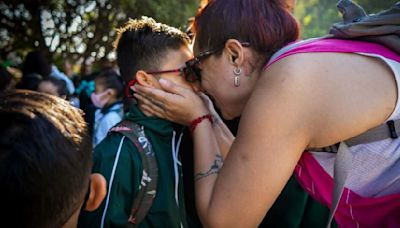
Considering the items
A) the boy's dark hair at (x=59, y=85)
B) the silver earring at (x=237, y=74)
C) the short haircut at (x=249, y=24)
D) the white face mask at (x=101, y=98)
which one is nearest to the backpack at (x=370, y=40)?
the short haircut at (x=249, y=24)

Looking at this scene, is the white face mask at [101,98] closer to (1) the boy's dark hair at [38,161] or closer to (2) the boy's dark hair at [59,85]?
(2) the boy's dark hair at [59,85]

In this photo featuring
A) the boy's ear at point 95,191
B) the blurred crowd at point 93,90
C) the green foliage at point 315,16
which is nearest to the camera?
the boy's ear at point 95,191

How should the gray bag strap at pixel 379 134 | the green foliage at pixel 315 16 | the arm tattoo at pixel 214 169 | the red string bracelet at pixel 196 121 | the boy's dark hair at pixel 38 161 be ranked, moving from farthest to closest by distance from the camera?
the green foliage at pixel 315 16 → the red string bracelet at pixel 196 121 → the arm tattoo at pixel 214 169 → the gray bag strap at pixel 379 134 → the boy's dark hair at pixel 38 161

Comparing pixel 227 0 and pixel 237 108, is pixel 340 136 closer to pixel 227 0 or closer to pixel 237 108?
pixel 237 108

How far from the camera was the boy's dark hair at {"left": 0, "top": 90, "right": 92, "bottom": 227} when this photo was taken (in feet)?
3.09

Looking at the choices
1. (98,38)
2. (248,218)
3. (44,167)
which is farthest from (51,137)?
(98,38)

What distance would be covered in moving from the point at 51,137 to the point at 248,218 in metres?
0.75

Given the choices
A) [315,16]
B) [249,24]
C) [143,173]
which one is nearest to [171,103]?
[143,173]

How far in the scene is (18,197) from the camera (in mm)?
944

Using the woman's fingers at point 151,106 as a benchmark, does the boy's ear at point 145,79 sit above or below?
above

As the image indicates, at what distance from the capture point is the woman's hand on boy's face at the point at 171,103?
1.87m

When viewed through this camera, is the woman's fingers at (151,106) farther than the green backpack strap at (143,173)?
Yes

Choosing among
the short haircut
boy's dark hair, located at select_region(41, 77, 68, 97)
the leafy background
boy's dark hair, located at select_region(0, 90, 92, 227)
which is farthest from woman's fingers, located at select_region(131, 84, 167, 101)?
the leafy background

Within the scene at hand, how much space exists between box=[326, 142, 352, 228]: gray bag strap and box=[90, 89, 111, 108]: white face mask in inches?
154
